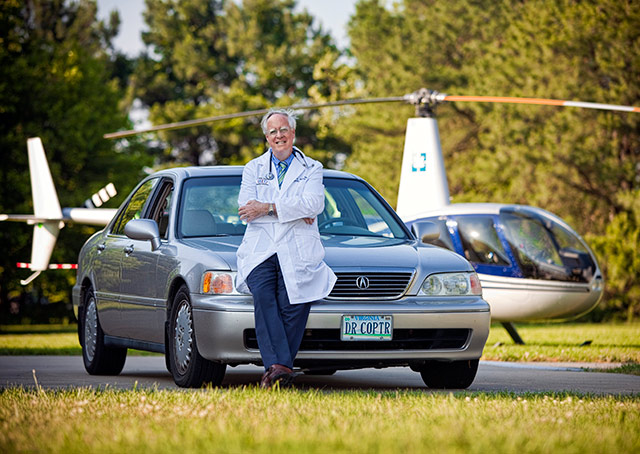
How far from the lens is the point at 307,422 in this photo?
6078 millimetres

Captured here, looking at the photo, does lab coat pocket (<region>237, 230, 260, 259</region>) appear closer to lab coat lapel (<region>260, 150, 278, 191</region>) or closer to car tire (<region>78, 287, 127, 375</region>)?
lab coat lapel (<region>260, 150, 278, 191</region>)

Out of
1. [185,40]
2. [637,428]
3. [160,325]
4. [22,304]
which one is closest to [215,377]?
[160,325]

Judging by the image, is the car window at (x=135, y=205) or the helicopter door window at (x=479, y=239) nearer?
the car window at (x=135, y=205)

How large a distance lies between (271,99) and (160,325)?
181ft

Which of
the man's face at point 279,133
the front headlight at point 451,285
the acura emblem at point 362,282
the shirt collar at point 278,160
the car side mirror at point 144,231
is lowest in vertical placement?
the front headlight at point 451,285

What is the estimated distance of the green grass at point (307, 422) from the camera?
518 centimetres

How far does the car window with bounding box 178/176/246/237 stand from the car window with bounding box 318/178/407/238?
73 cm

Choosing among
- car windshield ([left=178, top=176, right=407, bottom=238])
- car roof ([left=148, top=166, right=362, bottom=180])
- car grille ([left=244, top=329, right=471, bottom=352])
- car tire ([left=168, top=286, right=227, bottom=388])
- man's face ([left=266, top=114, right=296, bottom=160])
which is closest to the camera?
man's face ([left=266, top=114, right=296, bottom=160])

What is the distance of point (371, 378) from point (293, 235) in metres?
3.16

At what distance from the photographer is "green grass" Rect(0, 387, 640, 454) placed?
5184 millimetres

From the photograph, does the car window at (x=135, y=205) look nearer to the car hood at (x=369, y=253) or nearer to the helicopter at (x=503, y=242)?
the car hood at (x=369, y=253)

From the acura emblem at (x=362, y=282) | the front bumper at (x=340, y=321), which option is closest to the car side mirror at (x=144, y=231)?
the front bumper at (x=340, y=321)

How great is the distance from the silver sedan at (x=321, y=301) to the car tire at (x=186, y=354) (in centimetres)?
1

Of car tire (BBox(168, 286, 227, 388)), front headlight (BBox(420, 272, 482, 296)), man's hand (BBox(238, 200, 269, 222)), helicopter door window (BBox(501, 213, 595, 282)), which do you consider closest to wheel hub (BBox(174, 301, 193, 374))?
car tire (BBox(168, 286, 227, 388))
